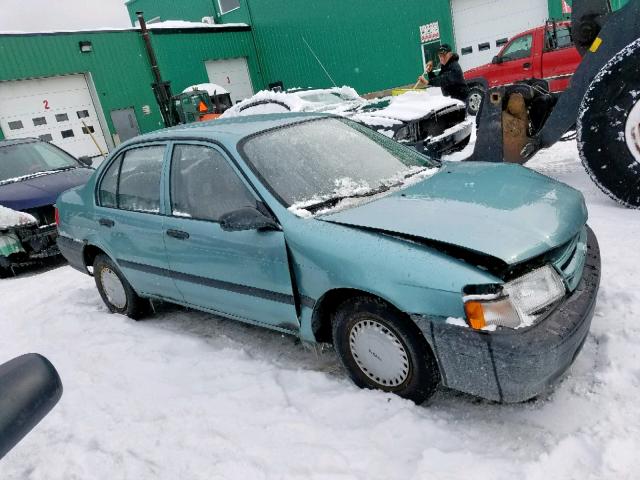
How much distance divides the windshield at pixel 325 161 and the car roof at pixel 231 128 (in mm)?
80

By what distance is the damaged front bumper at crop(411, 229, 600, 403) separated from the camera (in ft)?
6.60

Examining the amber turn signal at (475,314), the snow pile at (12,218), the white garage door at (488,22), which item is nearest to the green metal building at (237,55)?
the white garage door at (488,22)

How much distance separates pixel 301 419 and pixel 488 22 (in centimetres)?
1576

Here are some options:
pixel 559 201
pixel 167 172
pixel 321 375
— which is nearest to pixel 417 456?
pixel 321 375

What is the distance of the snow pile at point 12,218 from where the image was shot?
5.95 meters

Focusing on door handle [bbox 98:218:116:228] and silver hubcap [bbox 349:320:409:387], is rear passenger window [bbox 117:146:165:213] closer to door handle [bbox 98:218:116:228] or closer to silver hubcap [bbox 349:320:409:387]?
door handle [bbox 98:218:116:228]

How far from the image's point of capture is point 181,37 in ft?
66.7

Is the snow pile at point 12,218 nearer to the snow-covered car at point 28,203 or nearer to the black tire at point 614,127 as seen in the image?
the snow-covered car at point 28,203

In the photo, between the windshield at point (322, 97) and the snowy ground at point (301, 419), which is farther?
the windshield at point (322, 97)

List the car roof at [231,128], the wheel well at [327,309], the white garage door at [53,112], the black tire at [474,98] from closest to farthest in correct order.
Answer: the wheel well at [327,309] → the car roof at [231,128] → the black tire at [474,98] → the white garage door at [53,112]

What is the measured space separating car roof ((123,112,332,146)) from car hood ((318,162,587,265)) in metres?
0.94

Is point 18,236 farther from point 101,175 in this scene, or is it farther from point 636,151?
point 636,151

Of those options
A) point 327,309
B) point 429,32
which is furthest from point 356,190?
point 429,32

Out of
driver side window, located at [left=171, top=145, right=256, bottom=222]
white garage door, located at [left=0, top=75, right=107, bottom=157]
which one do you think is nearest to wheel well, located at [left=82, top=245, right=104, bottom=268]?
driver side window, located at [left=171, top=145, right=256, bottom=222]
